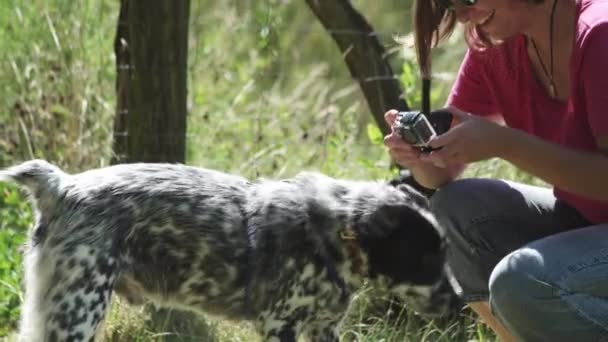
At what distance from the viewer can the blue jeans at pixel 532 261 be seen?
359 cm

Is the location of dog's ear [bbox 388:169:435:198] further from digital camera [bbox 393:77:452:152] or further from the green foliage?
the green foliage

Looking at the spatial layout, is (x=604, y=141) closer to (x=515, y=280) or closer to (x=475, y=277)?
(x=515, y=280)

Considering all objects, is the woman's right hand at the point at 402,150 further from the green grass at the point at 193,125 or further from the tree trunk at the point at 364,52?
the tree trunk at the point at 364,52

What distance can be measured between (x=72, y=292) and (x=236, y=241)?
0.61m

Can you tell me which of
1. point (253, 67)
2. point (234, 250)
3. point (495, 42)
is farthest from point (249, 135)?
point (495, 42)

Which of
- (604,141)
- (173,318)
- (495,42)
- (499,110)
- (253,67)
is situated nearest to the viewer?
(604,141)

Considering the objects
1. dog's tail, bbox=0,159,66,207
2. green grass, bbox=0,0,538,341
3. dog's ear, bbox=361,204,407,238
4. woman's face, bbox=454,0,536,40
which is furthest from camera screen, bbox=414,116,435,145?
green grass, bbox=0,0,538,341

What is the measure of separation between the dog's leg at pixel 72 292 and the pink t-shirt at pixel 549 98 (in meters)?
1.32

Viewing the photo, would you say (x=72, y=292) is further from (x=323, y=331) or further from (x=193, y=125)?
(x=193, y=125)

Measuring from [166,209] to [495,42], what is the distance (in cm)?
121

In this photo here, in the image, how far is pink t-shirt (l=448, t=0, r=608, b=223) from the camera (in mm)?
3518

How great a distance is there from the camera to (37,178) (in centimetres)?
405

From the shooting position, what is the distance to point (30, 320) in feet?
13.2

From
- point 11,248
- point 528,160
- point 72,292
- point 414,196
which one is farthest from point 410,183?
point 11,248
